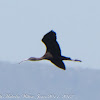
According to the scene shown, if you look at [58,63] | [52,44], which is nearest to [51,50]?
[52,44]

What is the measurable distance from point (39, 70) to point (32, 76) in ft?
116

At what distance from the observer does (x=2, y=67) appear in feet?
584

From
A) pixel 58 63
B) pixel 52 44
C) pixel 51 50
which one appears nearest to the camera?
pixel 52 44

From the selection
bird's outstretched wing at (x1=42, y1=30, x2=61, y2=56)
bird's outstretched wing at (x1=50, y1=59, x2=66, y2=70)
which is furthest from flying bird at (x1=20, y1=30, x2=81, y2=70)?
bird's outstretched wing at (x1=50, y1=59, x2=66, y2=70)

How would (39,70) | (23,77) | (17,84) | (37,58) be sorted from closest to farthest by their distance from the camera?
(37,58)
(39,70)
(17,84)
(23,77)

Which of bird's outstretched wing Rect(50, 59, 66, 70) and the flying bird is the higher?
the flying bird

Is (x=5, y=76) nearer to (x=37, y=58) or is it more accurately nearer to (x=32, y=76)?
(x=32, y=76)

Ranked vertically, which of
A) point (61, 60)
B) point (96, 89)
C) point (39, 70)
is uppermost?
point (61, 60)

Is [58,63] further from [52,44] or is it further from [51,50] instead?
[52,44]

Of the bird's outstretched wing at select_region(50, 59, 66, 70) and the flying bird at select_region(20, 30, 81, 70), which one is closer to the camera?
the flying bird at select_region(20, 30, 81, 70)

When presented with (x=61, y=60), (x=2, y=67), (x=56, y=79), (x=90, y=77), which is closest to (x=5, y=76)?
(x=2, y=67)

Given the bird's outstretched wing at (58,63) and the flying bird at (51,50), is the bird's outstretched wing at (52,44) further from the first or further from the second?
the bird's outstretched wing at (58,63)

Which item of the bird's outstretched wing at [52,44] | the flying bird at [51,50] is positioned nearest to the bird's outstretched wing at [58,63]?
the flying bird at [51,50]

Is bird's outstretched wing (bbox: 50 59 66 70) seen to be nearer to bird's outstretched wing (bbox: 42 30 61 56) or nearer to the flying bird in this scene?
the flying bird
